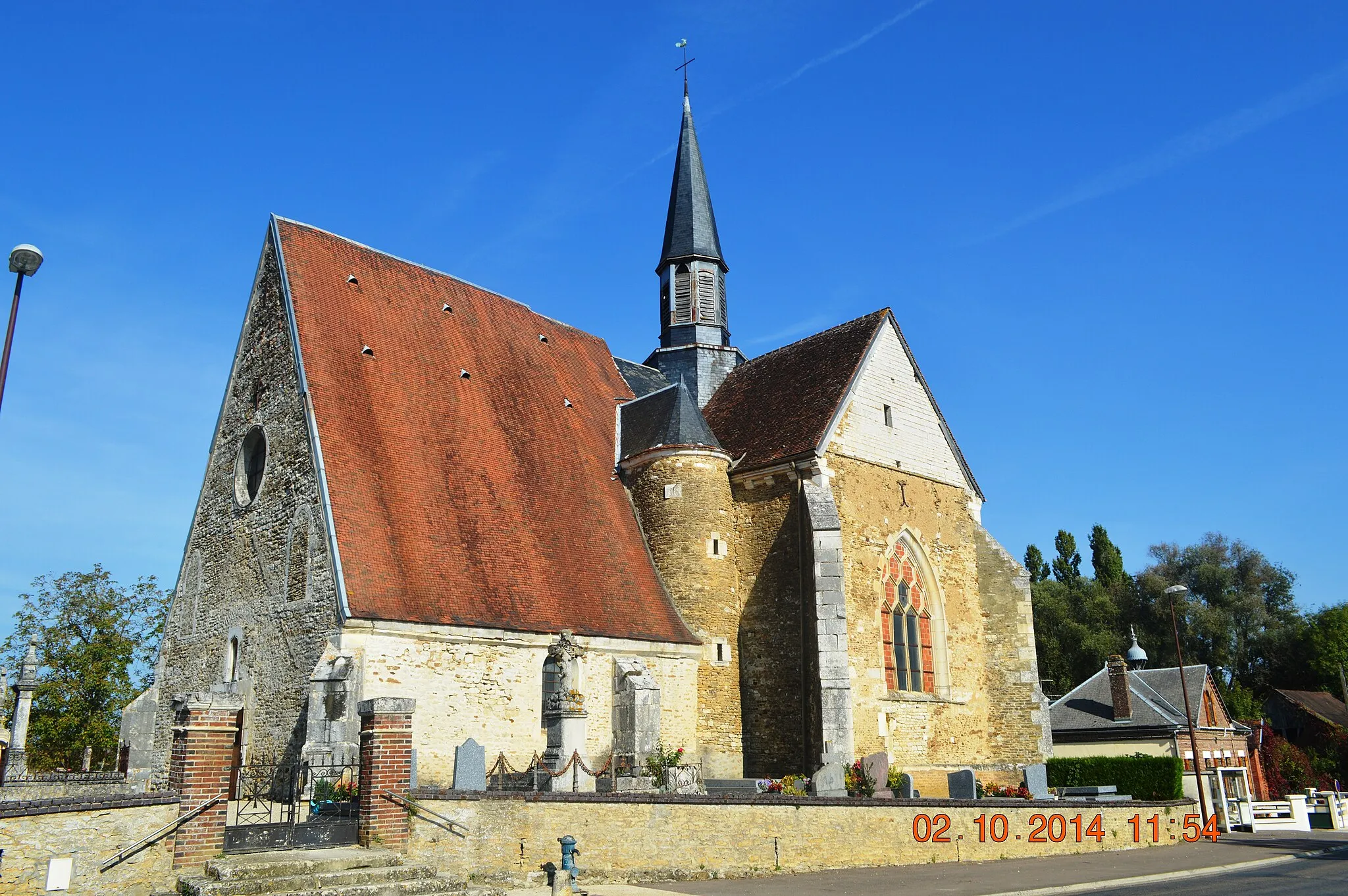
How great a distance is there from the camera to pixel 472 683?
52.6 feet

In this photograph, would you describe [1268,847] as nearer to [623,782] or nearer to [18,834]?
[623,782]

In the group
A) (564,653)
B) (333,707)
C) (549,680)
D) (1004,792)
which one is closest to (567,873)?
(564,653)

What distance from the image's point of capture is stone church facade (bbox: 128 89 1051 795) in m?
16.1

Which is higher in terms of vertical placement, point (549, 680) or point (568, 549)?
point (568, 549)

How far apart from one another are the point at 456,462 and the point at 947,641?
11408 mm

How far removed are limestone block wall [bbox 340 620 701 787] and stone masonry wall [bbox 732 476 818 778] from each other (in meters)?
2.77

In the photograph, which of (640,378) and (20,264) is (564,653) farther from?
(640,378)

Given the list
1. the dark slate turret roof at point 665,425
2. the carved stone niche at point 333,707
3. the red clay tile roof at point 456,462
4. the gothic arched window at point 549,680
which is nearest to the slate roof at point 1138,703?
the dark slate turret roof at point 665,425

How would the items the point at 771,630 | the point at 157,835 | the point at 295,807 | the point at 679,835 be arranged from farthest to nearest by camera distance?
the point at 771,630 < the point at 679,835 < the point at 295,807 < the point at 157,835

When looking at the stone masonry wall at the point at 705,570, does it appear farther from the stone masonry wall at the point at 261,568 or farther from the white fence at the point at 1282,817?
the white fence at the point at 1282,817

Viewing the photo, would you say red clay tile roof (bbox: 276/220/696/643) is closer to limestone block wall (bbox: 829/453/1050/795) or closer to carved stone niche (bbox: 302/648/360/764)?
carved stone niche (bbox: 302/648/360/764)

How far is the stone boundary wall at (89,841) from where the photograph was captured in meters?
8.48

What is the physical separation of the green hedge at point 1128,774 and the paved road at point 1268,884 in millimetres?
8727
